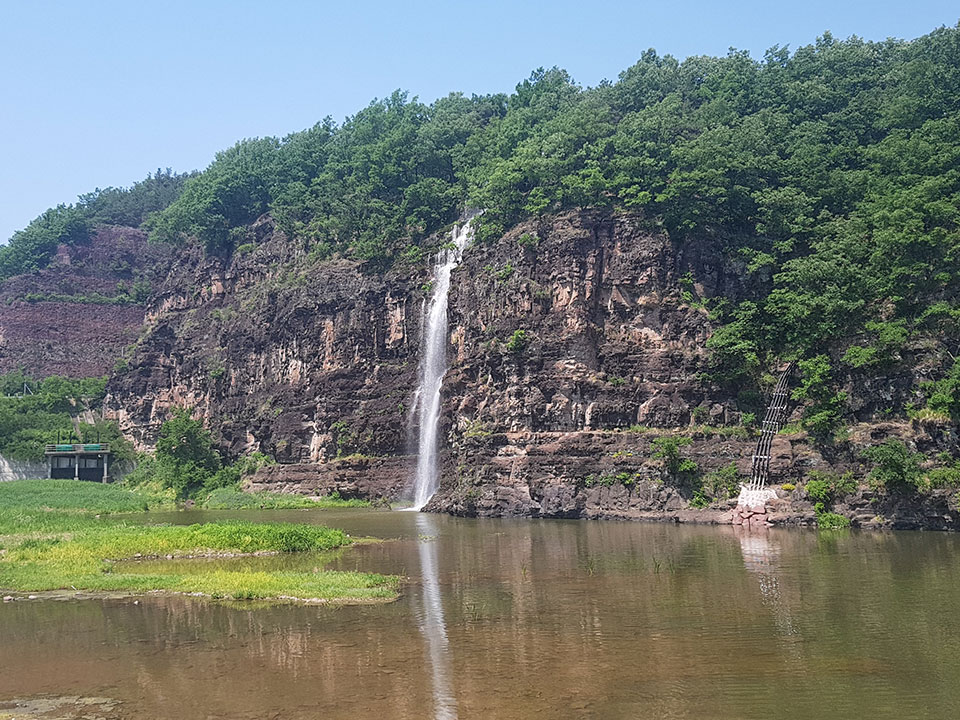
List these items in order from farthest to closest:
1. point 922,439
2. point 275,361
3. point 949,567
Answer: point 275,361 < point 922,439 < point 949,567

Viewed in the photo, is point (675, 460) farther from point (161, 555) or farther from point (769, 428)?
point (161, 555)

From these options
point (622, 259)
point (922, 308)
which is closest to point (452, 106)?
point (622, 259)

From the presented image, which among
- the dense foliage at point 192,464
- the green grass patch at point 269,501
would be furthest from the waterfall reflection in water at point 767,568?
the dense foliage at point 192,464

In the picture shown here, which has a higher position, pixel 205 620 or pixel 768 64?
pixel 768 64

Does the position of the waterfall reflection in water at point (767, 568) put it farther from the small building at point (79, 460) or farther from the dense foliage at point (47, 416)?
the dense foliage at point (47, 416)

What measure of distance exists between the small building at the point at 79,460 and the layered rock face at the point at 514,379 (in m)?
10.1

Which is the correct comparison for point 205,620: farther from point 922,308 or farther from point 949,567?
point 922,308

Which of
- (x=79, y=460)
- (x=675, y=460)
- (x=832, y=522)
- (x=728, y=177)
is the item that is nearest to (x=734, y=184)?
(x=728, y=177)

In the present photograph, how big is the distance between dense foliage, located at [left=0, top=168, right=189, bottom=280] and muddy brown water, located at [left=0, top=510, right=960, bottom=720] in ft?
302

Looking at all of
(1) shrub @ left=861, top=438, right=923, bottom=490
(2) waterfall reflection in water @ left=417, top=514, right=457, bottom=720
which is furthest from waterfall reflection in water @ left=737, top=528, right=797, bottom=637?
(2) waterfall reflection in water @ left=417, top=514, right=457, bottom=720

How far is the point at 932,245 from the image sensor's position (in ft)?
135

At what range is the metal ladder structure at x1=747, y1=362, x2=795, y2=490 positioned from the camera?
40.6m

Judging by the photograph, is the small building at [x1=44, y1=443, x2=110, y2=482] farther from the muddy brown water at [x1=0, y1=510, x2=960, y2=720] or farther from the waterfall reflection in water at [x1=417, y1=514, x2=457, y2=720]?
the muddy brown water at [x1=0, y1=510, x2=960, y2=720]

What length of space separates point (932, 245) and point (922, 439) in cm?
1072
